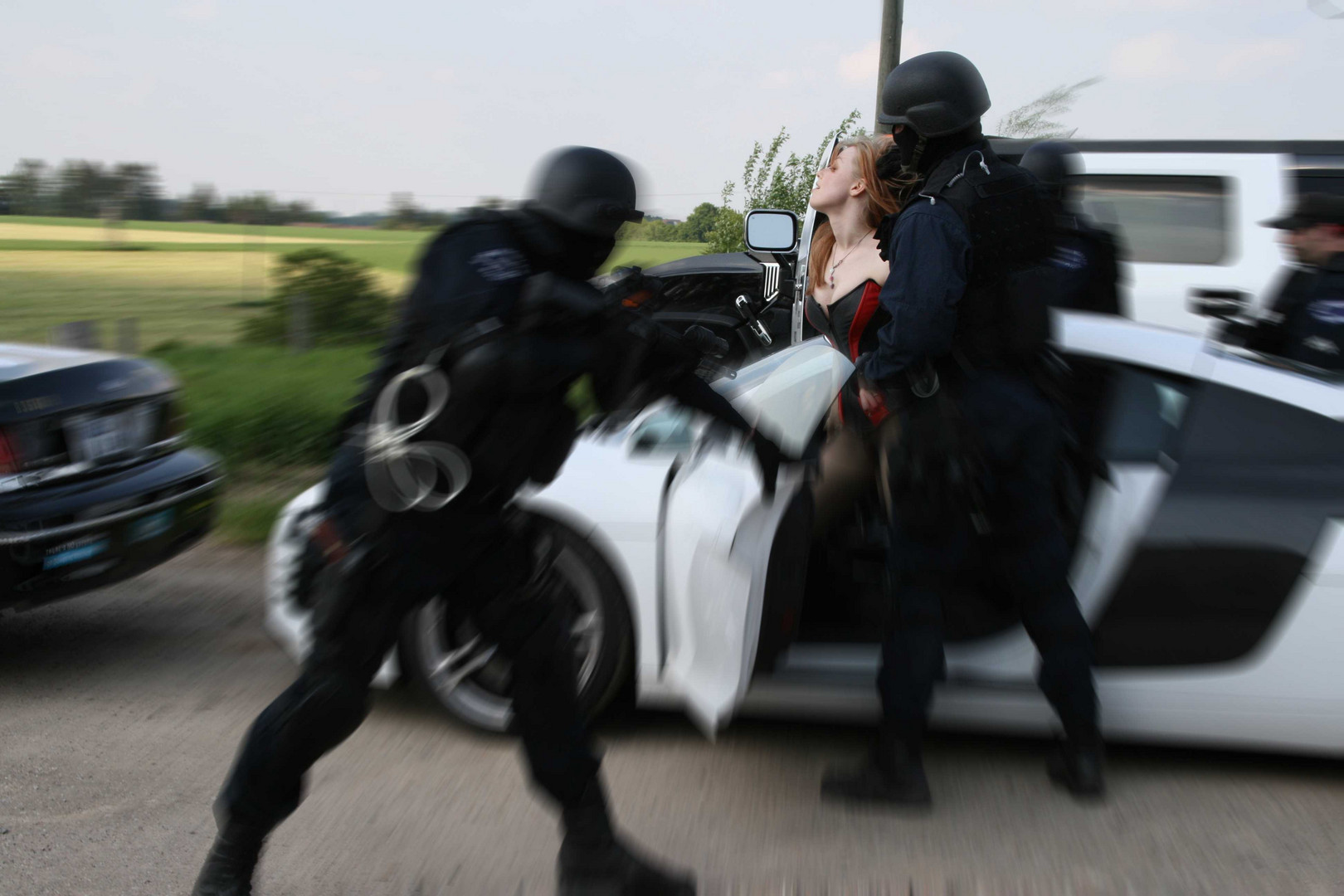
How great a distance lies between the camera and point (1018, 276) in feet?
9.83

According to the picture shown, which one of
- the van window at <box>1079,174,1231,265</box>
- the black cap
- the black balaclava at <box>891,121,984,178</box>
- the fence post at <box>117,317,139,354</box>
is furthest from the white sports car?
the fence post at <box>117,317,139,354</box>

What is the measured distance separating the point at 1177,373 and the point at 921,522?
87cm

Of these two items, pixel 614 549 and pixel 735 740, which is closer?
pixel 614 549

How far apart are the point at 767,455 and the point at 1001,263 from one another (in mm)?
874

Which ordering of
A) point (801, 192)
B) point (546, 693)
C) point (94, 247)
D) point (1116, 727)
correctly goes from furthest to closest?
point (801, 192)
point (94, 247)
point (1116, 727)
point (546, 693)

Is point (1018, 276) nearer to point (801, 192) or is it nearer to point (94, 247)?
point (94, 247)

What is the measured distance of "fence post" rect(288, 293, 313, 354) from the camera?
10375mm

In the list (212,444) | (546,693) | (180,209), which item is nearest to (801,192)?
(180,209)

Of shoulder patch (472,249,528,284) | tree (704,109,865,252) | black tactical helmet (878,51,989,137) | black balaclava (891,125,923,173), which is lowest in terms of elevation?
tree (704,109,865,252)

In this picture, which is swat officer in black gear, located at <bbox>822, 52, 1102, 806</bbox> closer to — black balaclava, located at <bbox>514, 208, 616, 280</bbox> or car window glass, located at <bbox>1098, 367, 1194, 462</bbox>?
car window glass, located at <bbox>1098, 367, 1194, 462</bbox>

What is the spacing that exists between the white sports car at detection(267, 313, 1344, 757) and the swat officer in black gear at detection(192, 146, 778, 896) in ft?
1.59

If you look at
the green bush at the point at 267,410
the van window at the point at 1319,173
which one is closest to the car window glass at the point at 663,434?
the green bush at the point at 267,410

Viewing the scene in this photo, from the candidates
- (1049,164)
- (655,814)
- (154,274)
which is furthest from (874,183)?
(154,274)

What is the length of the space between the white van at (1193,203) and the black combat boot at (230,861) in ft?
17.8
